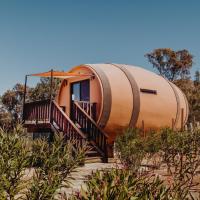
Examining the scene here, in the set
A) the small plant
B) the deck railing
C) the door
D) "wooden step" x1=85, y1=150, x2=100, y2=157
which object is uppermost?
the door

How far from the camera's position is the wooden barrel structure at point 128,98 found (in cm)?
1398

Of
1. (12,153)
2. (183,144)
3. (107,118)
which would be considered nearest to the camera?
(12,153)

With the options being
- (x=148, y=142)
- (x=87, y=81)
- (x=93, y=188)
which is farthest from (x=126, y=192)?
(x=87, y=81)

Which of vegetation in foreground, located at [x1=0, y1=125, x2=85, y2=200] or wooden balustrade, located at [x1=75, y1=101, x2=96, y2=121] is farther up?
wooden balustrade, located at [x1=75, y1=101, x2=96, y2=121]

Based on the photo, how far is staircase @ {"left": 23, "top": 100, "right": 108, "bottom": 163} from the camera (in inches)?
489

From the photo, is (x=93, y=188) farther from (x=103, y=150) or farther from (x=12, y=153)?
(x=103, y=150)

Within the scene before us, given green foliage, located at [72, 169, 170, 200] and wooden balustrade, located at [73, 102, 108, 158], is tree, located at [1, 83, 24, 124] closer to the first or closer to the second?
wooden balustrade, located at [73, 102, 108, 158]

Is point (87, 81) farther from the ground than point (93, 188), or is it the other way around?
point (87, 81)

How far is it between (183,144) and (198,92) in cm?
3510

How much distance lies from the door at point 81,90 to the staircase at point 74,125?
5.38 feet

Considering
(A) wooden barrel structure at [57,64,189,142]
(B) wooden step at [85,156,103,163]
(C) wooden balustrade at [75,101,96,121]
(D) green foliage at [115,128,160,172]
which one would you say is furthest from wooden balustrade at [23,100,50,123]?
(D) green foliage at [115,128,160,172]

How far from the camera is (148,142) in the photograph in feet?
33.9

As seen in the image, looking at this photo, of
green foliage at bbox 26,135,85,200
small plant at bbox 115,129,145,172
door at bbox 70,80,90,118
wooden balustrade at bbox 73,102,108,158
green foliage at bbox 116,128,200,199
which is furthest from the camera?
door at bbox 70,80,90,118

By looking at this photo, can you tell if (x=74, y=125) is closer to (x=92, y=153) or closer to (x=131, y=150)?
(x=92, y=153)
